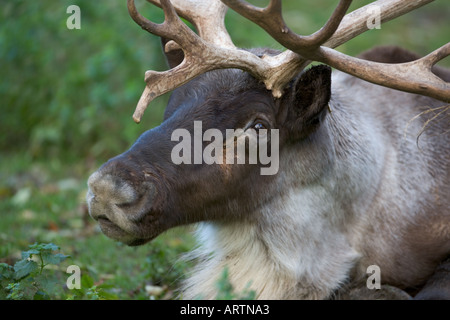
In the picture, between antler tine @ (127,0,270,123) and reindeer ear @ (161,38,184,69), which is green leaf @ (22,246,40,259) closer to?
antler tine @ (127,0,270,123)

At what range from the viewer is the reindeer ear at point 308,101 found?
3.98 m

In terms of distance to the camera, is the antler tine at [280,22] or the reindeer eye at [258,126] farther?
the reindeer eye at [258,126]

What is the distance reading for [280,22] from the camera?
3.70 meters

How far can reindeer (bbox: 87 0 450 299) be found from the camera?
3795 millimetres

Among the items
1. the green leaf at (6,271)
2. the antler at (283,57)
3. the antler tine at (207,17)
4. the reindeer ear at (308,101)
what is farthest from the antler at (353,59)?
the green leaf at (6,271)

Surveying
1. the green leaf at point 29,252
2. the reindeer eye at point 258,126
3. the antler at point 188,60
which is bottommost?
the green leaf at point 29,252

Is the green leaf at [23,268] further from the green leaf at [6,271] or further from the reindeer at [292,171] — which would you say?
the reindeer at [292,171]

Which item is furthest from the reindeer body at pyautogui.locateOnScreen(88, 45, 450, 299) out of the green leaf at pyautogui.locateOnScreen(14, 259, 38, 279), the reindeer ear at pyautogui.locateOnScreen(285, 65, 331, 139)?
the green leaf at pyautogui.locateOnScreen(14, 259, 38, 279)

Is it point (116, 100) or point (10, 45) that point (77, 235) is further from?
point (10, 45)

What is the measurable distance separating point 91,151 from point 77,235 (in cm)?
221

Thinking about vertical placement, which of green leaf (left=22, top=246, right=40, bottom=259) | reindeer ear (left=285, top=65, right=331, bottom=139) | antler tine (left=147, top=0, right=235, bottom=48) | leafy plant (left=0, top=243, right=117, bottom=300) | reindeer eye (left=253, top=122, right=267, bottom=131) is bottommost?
leafy plant (left=0, top=243, right=117, bottom=300)
